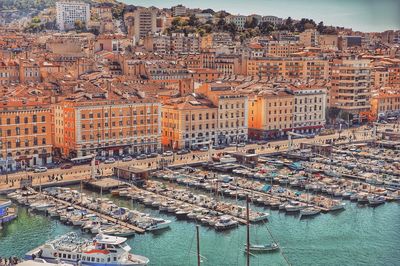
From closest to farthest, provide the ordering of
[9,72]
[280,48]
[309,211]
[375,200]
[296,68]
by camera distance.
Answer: [309,211] < [375,200] < [9,72] < [296,68] < [280,48]

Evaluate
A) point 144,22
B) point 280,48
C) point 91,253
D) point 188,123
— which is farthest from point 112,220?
point 144,22

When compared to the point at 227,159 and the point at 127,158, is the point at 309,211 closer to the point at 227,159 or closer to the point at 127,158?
the point at 227,159

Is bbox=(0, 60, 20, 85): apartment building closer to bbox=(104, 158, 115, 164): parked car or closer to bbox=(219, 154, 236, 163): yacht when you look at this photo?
bbox=(104, 158, 115, 164): parked car

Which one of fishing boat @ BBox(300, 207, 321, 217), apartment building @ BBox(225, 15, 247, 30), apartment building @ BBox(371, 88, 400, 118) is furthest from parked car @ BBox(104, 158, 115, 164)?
apartment building @ BBox(225, 15, 247, 30)

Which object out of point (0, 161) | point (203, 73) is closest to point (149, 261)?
point (0, 161)

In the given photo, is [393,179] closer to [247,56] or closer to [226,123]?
[226,123]

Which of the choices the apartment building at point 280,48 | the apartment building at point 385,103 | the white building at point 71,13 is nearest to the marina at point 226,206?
the apartment building at point 385,103

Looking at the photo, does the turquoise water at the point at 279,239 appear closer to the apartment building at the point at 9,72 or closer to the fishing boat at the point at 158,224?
the fishing boat at the point at 158,224
